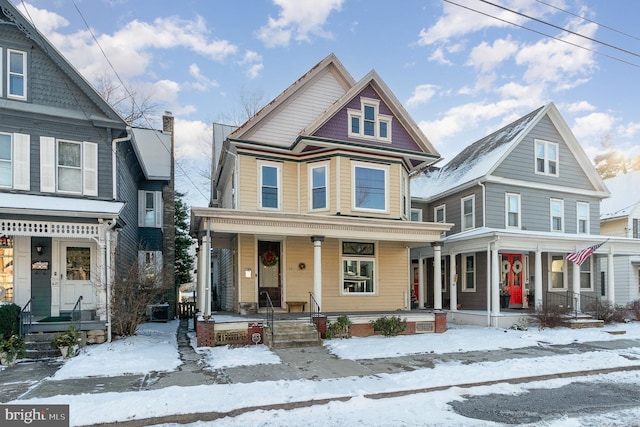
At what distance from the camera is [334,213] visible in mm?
14312

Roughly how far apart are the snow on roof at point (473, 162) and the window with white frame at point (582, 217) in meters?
4.79

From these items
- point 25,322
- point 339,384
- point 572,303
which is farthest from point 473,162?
point 25,322

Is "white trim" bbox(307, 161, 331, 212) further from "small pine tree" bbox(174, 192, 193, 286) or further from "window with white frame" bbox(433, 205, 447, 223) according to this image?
"small pine tree" bbox(174, 192, 193, 286)

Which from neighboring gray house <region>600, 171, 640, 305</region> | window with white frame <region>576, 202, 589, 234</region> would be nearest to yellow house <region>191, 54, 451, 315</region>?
window with white frame <region>576, 202, 589, 234</region>

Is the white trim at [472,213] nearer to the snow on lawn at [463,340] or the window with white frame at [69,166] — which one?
the snow on lawn at [463,340]

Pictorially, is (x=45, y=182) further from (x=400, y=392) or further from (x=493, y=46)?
(x=493, y=46)

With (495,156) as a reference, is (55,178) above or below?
below

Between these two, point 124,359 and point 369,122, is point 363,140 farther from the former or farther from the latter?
point 124,359

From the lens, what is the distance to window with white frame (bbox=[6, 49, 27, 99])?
12227 millimetres

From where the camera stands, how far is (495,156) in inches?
714

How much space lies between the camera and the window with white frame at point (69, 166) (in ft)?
41.0

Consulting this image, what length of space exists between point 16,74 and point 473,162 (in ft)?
58.7

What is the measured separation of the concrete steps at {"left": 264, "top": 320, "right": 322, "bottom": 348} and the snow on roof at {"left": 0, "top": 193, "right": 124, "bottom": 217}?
5470mm

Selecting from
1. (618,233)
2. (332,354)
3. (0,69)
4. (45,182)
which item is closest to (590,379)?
(332,354)
